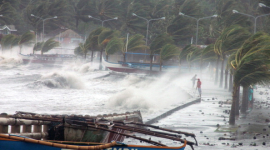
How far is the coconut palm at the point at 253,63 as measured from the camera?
1492 centimetres

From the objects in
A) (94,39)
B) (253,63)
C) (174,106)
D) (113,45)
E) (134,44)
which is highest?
(94,39)

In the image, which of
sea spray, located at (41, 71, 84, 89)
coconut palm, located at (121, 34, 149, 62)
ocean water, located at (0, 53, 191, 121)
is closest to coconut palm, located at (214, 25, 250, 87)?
ocean water, located at (0, 53, 191, 121)

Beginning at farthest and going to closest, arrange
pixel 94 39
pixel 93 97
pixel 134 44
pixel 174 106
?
pixel 94 39 < pixel 134 44 < pixel 93 97 < pixel 174 106

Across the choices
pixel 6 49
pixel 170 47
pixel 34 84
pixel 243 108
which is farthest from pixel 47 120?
pixel 6 49

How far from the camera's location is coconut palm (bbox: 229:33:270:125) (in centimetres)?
1492

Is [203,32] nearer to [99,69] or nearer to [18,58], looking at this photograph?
[99,69]

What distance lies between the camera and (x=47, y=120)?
7840 mm

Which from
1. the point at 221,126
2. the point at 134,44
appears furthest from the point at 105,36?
the point at 221,126

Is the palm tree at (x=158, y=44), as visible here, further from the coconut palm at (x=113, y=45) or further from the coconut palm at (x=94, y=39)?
the coconut palm at (x=94, y=39)

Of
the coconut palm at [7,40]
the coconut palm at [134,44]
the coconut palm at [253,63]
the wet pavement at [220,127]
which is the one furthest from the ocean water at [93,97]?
the coconut palm at [7,40]

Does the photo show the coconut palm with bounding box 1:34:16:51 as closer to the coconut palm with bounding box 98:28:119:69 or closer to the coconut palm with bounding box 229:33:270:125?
the coconut palm with bounding box 98:28:119:69

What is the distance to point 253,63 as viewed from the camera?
49.3 ft

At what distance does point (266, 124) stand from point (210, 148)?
5666 millimetres

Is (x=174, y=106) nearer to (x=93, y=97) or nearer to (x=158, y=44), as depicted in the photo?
(x=93, y=97)
